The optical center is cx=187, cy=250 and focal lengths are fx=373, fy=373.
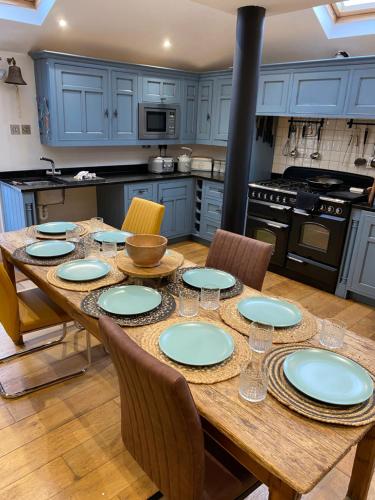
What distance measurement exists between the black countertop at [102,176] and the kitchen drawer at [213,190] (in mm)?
60

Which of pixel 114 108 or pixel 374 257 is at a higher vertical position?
pixel 114 108

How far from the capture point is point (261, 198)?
3945mm

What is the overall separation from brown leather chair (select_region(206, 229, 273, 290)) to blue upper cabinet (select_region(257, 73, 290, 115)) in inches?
88.0

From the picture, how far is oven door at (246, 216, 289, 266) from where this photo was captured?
3.81m

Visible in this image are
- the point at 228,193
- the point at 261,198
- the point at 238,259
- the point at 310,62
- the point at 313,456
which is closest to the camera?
the point at 313,456

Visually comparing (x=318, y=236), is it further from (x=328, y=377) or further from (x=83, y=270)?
(x=328, y=377)

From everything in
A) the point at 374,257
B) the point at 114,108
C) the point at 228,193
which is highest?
the point at 114,108

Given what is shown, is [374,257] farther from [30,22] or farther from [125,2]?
[30,22]

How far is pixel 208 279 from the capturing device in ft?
6.05

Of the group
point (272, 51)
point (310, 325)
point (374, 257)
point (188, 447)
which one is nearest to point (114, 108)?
point (272, 51)

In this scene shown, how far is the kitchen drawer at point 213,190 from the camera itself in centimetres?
439

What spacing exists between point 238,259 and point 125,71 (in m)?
2.84

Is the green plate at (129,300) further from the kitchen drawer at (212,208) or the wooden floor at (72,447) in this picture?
the kitchen drawer at (212,208)

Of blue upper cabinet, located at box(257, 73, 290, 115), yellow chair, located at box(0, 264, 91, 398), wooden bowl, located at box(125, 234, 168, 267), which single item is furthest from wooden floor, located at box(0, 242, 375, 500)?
blue upper cabinet, located at box(257, 73, 290, 115)
